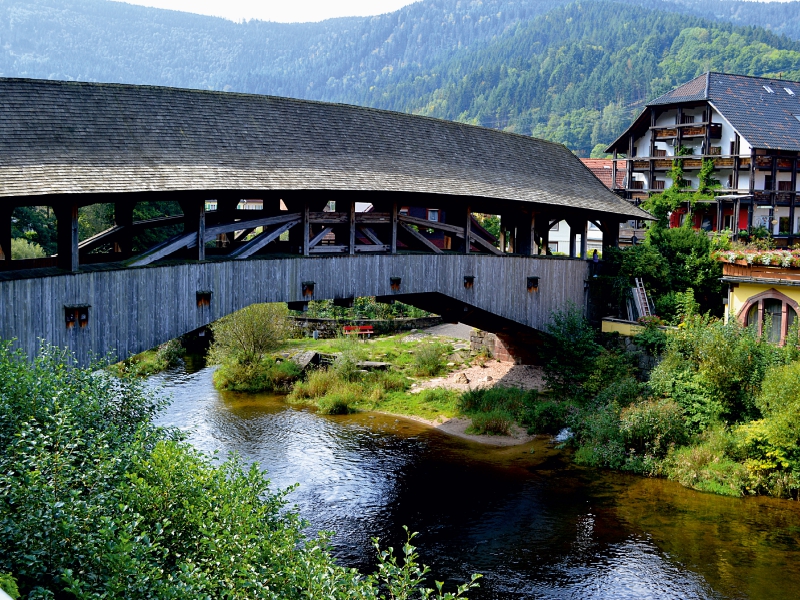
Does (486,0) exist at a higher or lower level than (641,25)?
higher

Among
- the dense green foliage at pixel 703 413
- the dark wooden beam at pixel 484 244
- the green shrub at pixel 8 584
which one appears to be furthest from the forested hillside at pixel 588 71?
the green shrub at pixel 8 584

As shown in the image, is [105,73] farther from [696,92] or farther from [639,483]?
[639,483]

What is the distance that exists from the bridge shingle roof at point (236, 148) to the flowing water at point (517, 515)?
4.27 metres

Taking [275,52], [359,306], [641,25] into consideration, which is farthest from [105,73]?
[359,306]

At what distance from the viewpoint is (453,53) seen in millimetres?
157625

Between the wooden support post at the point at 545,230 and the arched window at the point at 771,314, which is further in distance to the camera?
the wooden support post at the point at 545,230

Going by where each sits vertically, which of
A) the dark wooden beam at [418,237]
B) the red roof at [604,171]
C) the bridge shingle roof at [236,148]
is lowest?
the dark wooden beam at [418,237]

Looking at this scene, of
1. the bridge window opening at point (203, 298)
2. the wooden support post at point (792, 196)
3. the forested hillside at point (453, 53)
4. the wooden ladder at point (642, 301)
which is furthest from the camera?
the forested hillside at point (453, 53)

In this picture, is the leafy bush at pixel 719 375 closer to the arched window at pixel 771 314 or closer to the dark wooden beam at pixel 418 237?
the arched window at pixel 771 314

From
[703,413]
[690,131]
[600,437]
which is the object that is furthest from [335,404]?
[690,131]

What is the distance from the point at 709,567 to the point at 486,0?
594ft

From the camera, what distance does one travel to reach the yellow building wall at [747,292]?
21391 millimetres

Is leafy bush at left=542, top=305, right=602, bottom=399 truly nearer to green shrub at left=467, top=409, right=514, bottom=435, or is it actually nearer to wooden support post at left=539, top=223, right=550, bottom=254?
green shrub at left=467, top=409, right=514, bottom=435

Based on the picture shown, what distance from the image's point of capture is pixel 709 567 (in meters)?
14.8
